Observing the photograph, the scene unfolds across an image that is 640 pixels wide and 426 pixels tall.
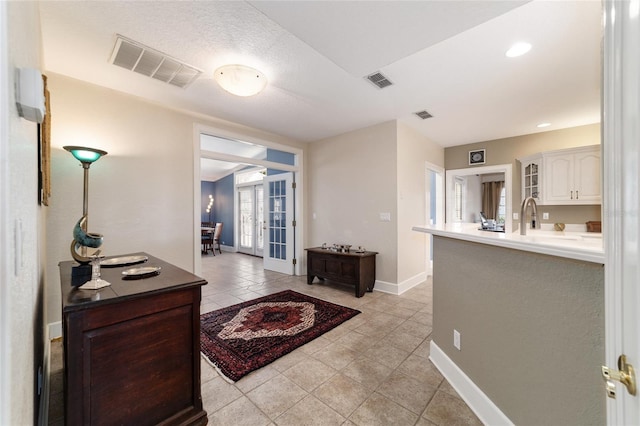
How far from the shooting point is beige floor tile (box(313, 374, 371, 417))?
166cm

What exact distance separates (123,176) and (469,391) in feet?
12.9

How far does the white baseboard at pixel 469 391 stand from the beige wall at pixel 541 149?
13.2ft

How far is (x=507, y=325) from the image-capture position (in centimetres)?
140

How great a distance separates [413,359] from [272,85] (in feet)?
10.1

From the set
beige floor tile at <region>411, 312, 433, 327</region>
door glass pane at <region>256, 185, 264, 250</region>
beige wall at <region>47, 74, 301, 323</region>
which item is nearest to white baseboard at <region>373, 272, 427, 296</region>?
beige floor tile at <region>411, 312, 433, 327</region>

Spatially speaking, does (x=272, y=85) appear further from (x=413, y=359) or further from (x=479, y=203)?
(x=479, y=203)

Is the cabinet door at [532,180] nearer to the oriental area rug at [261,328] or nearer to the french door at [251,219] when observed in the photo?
the oriental area rug at [261,328]

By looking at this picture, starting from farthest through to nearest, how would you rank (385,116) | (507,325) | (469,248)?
(385,116) → (469,248) → (507,325)

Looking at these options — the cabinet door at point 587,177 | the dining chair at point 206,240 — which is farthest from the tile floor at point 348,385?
the dining chair at point 206,240

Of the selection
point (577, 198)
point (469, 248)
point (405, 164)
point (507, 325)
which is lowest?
point (507, 325)

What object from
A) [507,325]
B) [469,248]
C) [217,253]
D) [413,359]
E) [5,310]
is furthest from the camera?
[217,253]

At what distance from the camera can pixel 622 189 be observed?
0.57m

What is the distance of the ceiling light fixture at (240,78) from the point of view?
233 cm

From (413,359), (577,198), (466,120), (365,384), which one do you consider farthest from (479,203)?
(365,384)
